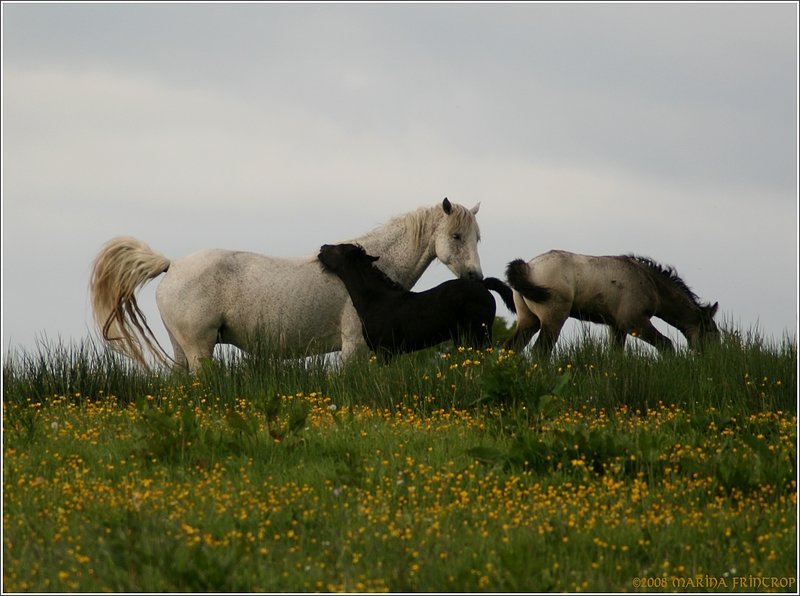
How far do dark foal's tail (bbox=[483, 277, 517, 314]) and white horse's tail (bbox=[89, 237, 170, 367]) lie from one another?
423 cm

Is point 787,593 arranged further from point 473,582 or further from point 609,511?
point 473,582

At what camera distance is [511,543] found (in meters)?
7.17

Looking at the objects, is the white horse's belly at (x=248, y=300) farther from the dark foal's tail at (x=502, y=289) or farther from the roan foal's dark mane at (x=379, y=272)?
the dark foal's tail at (x=502, y=289)

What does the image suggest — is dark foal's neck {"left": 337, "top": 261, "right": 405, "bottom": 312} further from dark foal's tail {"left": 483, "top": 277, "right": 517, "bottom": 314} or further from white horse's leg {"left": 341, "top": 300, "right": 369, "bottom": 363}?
dark foal's tail {"left": 483, "top": 277, "right": 517, "bottom": 314}

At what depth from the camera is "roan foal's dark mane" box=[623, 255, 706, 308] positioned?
55.0 feet

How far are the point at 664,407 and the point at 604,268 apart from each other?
524cm

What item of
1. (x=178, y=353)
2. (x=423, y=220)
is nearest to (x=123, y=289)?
(x=178, y=353)

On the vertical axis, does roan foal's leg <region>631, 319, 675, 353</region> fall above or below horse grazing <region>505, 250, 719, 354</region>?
below

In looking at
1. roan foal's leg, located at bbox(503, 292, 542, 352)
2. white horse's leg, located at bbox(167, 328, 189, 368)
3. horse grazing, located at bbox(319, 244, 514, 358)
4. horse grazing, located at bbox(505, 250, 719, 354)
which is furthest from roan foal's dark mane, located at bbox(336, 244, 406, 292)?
roan foal's leg, located at bbox(503, 292, 542, 352)

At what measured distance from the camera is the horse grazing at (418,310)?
13.2 m

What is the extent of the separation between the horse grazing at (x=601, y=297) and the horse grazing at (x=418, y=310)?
2307 millimetres

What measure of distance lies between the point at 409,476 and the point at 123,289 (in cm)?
715

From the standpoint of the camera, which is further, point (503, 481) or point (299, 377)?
point (299, 377)

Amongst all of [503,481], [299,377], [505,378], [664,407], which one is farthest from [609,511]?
[299,377]
